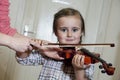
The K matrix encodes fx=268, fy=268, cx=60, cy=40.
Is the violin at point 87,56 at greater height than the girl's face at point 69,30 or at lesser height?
lesser

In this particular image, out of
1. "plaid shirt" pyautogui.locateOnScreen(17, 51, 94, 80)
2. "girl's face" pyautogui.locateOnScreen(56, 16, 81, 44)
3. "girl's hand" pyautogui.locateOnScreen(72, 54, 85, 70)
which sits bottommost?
"plaid shirt" pyautogui.locateOnScreen(17, 51, 94, 80)

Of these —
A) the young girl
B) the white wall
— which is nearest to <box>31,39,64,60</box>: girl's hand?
the young girl

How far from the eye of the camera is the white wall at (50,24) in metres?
2.50

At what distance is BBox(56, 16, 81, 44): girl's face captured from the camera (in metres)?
1.30

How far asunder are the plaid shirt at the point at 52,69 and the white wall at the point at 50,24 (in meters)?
1.07

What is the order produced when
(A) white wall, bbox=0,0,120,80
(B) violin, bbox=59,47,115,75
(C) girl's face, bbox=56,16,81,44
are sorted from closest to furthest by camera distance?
(B) violin, bbox=59,47,115,75, (C) girl's face, bbox=56,16,81,44, (A) white wall, bbox=0,0,120,80

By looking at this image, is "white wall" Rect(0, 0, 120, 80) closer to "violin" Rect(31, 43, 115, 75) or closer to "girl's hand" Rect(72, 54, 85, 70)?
"violin" Rect(31, 43, 115, 75)

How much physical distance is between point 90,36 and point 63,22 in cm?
132

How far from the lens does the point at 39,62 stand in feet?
4.62

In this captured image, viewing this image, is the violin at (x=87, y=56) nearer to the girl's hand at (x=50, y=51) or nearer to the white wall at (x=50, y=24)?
the girl's hand at (x=50, y=51)

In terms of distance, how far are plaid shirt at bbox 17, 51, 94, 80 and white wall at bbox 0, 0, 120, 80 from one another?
107cm

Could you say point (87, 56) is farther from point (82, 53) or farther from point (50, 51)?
point (50, 51)

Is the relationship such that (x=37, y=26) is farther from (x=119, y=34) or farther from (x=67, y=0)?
(x=119, y=34)

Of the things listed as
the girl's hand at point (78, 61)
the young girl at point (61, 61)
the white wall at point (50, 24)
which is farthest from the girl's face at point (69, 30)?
the white wall at point (50, 24)
